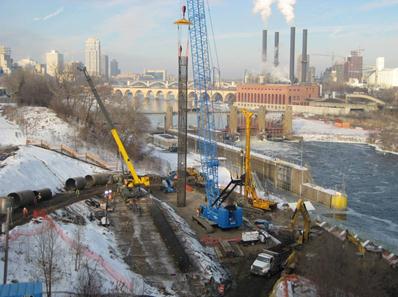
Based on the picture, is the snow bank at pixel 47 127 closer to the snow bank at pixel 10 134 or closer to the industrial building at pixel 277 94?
the snow bank at pixel 10 134

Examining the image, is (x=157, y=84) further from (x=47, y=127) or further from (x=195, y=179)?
(x=195, y=179)

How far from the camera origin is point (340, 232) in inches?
564

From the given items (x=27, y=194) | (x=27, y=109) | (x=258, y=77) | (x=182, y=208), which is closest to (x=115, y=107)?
(x=27, y=109)

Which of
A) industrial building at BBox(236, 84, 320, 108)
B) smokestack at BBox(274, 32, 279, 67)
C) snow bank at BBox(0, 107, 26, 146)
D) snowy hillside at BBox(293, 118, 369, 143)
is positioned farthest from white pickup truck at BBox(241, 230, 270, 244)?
smokestack at BBox(274, 32, 279, 67)

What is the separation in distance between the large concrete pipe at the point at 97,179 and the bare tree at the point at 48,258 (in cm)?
755

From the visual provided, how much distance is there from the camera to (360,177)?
26.3 metres

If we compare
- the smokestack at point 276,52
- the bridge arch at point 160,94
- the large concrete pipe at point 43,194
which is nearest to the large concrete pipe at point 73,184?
the large concrete pipe at point 43,194

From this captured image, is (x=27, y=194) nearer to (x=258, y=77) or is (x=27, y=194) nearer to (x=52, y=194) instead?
(x=52, y=194)

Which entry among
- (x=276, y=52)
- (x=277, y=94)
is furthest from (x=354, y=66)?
(x=277, y=94)

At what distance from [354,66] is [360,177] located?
422 ft

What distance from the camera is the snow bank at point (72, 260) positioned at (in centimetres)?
824

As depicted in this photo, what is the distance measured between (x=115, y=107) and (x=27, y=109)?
18.0 ft

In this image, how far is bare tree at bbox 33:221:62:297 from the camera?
7.62 m

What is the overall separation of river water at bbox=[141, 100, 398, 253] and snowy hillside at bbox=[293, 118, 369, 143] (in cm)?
240
